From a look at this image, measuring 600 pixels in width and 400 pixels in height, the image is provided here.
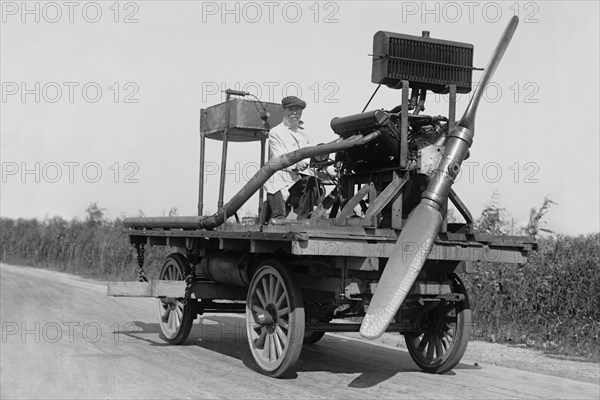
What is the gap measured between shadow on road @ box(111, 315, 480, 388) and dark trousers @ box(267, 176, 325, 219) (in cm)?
181

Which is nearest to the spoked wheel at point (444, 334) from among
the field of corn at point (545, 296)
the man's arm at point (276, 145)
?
the man's arm at point (276, 145)

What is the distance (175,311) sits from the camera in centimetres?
1186

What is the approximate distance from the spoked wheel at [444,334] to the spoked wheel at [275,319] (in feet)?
5.22

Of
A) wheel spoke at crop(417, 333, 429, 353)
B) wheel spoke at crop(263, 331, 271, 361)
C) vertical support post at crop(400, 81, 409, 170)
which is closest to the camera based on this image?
vertical support post at crop(400, 81, 409, 170)

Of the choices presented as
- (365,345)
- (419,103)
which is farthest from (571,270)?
(419,103)

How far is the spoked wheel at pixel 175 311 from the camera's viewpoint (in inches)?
456

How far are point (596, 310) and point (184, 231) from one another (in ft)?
22.0

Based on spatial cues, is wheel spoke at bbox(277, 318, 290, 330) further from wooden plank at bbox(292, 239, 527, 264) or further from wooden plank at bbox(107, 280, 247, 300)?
wooden plank at bbox(107, 280, 247, 300)

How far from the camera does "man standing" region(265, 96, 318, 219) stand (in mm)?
10250

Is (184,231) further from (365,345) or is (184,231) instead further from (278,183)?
(365,345)

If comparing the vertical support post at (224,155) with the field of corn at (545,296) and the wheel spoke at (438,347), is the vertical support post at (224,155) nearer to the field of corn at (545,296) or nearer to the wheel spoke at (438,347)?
the wheel spoke at (438,347)

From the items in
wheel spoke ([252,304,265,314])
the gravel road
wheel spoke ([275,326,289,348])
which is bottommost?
the gravel road

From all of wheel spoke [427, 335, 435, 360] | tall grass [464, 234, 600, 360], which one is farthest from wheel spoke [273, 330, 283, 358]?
tall grass [464, 234, 600, 360]

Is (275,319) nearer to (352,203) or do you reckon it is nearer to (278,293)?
(278,293)
